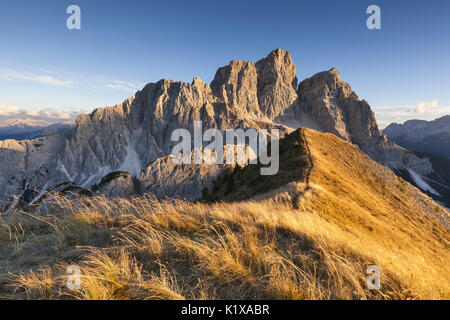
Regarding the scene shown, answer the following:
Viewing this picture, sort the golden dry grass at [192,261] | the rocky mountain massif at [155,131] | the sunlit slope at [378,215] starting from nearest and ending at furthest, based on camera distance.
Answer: the golden dry grass at [192,261]
the sunlit slope at [378,215]
the rocky mountain massif at [155,131]

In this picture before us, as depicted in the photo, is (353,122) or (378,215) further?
(353,122)

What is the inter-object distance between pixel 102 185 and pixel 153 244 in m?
140

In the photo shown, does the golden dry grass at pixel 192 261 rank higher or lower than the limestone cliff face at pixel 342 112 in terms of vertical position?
lower

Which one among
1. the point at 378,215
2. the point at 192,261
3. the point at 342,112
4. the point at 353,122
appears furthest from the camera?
the point at 342,112

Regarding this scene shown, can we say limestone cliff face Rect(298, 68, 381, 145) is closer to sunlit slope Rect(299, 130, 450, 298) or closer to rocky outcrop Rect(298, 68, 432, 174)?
rocky outcrop Rect(298, 68, 432, 174)

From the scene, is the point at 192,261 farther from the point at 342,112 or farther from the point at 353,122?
the point at 353,122

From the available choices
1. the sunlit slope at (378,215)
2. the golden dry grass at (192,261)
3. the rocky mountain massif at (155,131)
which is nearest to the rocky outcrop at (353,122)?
the rocky mountain massif at (155,131)

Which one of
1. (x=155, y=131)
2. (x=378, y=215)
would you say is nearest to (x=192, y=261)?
(x=378, y=215)

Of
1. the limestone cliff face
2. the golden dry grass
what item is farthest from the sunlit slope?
the limestone cliff face

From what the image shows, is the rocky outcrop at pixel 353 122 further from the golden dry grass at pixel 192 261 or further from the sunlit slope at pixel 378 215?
the golden dry grass at pixel 192 261

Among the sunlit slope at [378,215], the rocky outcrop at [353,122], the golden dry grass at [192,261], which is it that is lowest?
the sunlit slope at [378,215]

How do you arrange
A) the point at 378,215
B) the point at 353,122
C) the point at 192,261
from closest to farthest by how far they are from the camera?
the point at 192,261 < the point at 378,215 < the point at 353,122

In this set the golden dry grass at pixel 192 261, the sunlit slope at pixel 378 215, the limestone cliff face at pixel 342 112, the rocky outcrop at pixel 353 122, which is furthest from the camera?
the limestone cliff face at pixel 342 112
